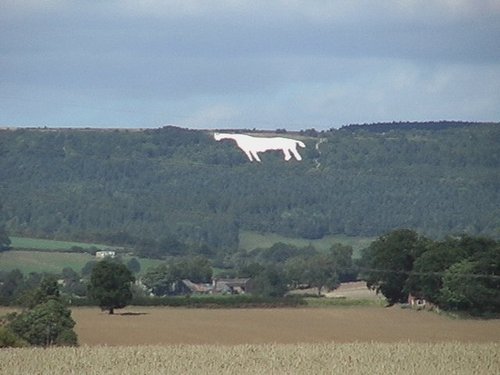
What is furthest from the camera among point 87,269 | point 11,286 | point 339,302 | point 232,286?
point 87,269

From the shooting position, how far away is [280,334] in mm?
64812

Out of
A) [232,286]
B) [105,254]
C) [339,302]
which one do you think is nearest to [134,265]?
[105,254]

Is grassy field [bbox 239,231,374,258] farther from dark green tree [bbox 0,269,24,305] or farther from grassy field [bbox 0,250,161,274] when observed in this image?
dark green tree [bbox 0,269,24,305]

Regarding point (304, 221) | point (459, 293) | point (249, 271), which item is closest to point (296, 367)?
point (459, 293)

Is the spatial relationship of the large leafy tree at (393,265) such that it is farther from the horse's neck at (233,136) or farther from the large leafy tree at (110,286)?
the horse's neck at (233,136)

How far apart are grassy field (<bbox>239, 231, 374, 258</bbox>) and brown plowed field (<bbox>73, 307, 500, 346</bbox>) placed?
7663 centimetres

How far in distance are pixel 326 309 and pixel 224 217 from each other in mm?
101864

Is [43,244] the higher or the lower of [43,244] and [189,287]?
the higher

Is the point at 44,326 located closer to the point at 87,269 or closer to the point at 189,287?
the point at 189,287

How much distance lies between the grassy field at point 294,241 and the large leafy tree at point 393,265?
6564 cm

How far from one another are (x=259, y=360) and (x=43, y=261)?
85884 mm

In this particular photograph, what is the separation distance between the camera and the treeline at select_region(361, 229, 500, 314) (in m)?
79.3

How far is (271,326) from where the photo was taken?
232ft

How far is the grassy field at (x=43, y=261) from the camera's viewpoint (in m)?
124
